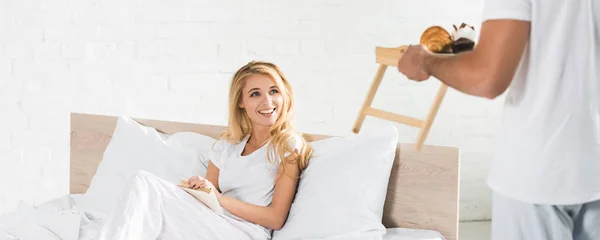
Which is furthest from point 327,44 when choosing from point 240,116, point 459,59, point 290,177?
point 459,59

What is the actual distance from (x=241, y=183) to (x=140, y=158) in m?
0.50

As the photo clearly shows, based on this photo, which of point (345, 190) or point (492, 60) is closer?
point (492, 60)

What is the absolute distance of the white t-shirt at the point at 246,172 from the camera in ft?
8.17

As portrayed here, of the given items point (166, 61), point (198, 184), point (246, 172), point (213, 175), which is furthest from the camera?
point (166, 61)

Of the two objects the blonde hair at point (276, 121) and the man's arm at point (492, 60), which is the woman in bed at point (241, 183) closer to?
the blonde hair at point (276, 121)

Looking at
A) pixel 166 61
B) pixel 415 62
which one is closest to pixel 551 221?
pixel 415 62

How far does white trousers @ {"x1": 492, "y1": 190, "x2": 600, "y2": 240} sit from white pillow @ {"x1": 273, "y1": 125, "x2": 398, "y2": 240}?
3.08ft

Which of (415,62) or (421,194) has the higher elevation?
(415,62)

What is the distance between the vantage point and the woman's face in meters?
2.54

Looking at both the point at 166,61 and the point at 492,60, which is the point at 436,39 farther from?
the point at 166,61

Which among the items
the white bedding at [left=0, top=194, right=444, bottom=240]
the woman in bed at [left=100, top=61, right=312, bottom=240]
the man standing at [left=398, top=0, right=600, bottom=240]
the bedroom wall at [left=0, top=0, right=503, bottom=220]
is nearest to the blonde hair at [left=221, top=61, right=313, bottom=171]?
the woman in bed at [left=100, top=61, right=312, bottom=240]

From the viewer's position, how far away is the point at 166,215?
2.30 meters

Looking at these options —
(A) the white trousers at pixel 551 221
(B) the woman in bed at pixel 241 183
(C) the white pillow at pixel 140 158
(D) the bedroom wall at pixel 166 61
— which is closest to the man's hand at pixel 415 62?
(A) the white trousers at pixel 551 221

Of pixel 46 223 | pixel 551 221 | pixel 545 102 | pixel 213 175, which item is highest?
pixel 545 102
